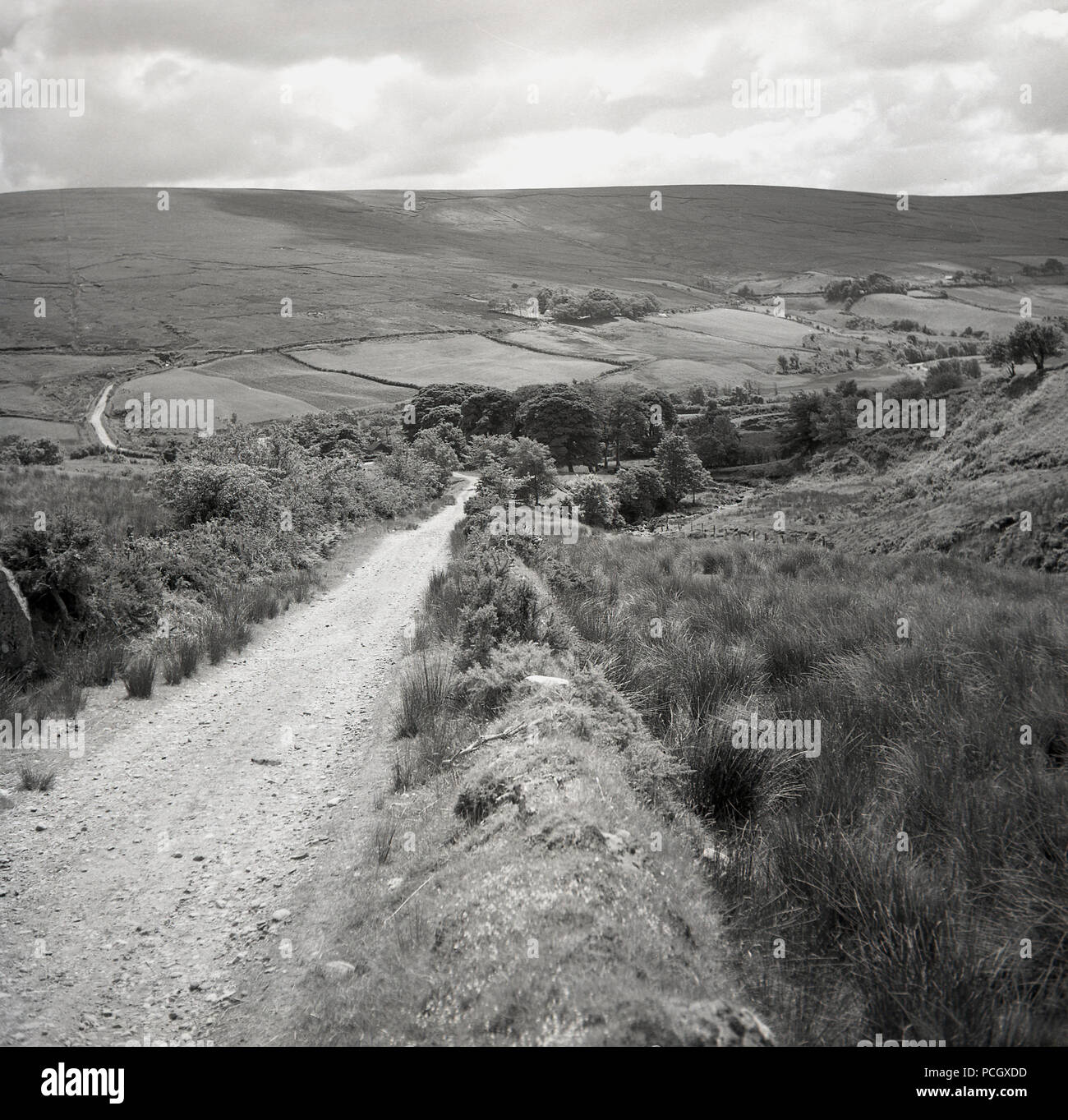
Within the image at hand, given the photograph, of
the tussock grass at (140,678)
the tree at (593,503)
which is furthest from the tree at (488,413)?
the tussock grass at (140,678)

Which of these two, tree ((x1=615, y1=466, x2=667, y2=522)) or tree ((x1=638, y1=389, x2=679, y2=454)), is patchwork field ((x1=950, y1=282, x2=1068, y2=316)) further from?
tree ((x1=615, y1=466, x2=667, y2=522))

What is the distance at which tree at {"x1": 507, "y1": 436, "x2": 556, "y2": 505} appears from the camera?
37125mm

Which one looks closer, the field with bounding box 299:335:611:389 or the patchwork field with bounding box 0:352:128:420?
the patchwork field with bounding box 0:352:128:420

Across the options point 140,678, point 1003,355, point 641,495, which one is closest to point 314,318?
point 641,495

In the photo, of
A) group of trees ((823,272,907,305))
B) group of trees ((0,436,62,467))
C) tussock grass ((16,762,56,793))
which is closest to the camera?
tussock grass ((16,762,56,793))

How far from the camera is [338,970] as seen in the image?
382cm

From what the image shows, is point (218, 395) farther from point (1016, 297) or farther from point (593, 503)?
point (1016, 297)

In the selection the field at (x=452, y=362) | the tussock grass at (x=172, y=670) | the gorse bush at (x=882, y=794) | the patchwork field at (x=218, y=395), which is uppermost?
the field at (x=452, y=362)

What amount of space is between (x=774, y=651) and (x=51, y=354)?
377 feet

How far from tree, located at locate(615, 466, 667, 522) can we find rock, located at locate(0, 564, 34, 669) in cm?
4507

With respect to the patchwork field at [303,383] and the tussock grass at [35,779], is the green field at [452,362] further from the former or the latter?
the tussock grass at [35,779]

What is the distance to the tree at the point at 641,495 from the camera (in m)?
52.4

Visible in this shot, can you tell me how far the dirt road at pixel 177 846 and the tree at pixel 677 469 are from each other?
160 feet

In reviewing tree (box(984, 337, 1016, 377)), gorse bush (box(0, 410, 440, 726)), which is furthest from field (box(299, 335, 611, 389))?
gorse bush (box(0, 410, 440, 726))
